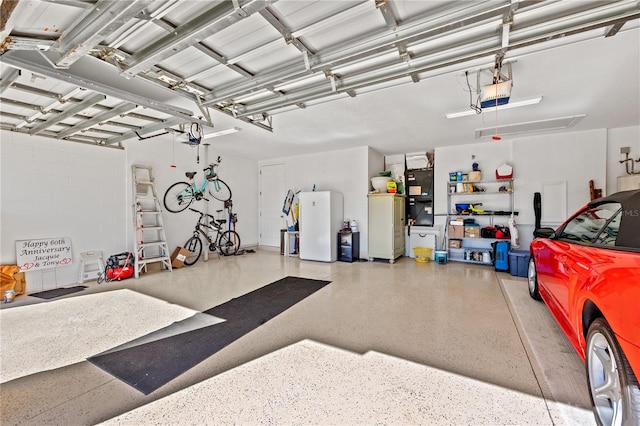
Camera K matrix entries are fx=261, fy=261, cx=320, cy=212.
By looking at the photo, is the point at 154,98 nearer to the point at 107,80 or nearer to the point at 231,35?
the point at 107,80

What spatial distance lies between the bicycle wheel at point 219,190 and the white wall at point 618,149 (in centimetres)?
817

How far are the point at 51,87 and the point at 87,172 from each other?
95.3 inches

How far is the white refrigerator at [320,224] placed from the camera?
19.9 feet

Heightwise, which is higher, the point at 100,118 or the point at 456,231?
the point at 100,118

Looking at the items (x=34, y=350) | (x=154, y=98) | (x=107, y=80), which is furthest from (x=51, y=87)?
(x=34, y=350)

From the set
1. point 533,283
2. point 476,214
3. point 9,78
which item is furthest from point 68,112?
point 476,214

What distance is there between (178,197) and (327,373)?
5.47 metres

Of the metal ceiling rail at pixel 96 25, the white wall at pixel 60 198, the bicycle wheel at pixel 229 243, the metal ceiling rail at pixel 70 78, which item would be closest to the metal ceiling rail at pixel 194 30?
the metal ceiling rail at pixel 96 25

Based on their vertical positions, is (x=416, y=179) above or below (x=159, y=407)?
above

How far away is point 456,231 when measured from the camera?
5871 mm

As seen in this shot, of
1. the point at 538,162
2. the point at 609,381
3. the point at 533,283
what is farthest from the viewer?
the point at 538,162

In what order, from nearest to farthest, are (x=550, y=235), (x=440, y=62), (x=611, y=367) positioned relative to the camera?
1. (x=611, y=367)
2. (x=440, y=62)
3. (x=550, y=235)

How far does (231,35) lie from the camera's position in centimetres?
208

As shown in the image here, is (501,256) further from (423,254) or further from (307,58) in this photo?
(307,58)
